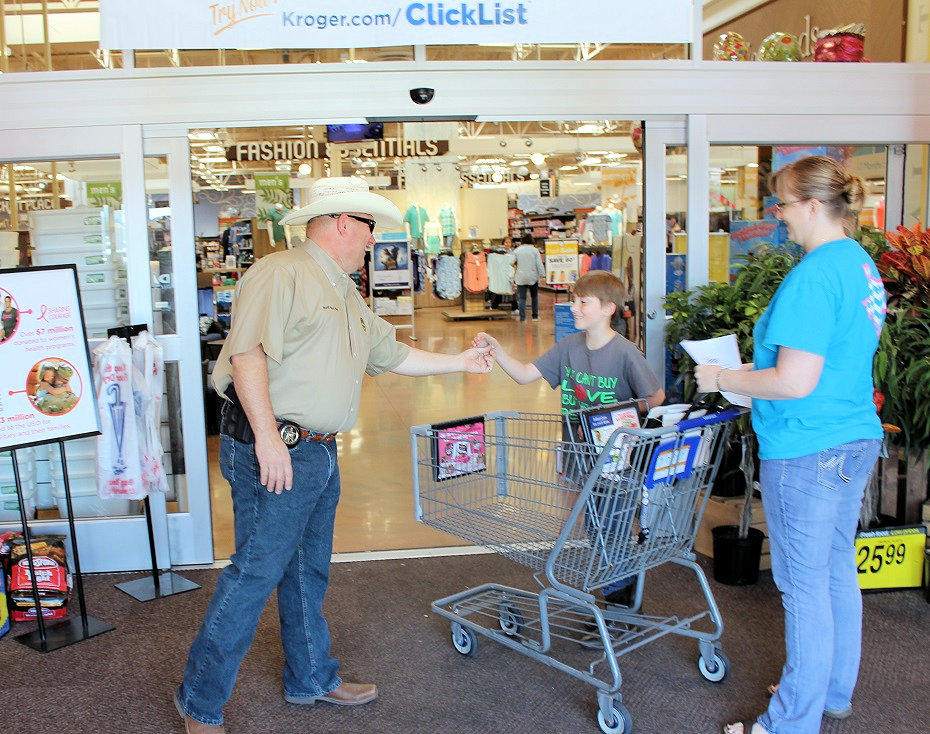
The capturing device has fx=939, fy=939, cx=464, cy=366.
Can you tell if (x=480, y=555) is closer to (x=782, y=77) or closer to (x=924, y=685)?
(x=924, y=685)

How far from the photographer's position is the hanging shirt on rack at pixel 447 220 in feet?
52.8

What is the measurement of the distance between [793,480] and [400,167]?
1884 cm

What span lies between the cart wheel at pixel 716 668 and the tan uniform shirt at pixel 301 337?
5.01 feet

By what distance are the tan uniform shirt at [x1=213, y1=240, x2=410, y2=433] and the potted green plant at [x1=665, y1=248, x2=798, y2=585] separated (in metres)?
1.94

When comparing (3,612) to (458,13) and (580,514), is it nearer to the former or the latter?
(580,514)

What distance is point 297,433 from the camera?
112 inches

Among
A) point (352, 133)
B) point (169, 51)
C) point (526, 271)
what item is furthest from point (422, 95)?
point (526, 271)

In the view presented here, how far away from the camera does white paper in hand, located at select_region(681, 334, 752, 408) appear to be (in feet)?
9.56

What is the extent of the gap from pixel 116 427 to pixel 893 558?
3420 mm

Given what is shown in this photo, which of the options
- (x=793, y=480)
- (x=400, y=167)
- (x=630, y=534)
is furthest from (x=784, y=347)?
(x=400, y=167)

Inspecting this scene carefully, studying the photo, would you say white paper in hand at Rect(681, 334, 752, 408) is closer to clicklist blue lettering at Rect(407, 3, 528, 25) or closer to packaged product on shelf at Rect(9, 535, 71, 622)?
clicklist blue lettering at Rect(407, 3, 528, 25)

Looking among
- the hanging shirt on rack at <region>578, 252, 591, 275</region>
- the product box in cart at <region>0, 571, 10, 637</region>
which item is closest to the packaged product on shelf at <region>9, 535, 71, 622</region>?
the product box in cart at <region>0, 571, 10, 637</region>

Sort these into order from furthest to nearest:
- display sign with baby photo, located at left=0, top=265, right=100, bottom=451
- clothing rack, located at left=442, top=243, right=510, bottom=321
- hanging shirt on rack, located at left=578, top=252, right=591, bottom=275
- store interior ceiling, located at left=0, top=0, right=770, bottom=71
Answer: clothing rack, located at left=442, top=243, right=510, bottom=321
hanging shirt on rack, located at left=578, top=252, right=591, bottom=275
store interior ceiling, located at left=0, top=0, right=770, bottom=71
display sign with baby photo, located at left=0, top=265, right=100, bottom=451

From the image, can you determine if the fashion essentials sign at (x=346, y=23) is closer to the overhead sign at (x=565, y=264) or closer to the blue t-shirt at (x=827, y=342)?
the blue t-shirt at (x=827, y=342)
